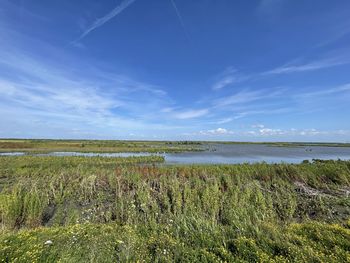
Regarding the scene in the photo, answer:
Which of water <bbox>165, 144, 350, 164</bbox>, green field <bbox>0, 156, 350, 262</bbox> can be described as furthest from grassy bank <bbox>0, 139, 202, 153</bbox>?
green field <bbox>0, 156, 350, 262</bbox>

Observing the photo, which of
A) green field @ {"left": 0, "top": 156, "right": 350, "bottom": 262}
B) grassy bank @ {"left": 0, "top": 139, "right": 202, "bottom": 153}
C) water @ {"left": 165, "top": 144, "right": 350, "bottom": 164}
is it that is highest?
grassy bank @ {"left": 0, "top": 139, "right": 202, "bottom": 153}

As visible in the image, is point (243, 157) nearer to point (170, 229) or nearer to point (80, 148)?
point (170, 229)

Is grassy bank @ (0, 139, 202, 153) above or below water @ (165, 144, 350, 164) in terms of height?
above

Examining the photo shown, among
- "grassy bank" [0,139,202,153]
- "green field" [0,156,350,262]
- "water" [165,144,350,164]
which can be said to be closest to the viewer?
"green field" [0,156,350,262]

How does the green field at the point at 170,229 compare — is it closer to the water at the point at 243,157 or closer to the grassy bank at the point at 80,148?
the water at the point at 243,157

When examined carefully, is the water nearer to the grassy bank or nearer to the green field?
the grassy bank

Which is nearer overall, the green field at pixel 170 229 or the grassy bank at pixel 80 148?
the green field at pixel 170 229

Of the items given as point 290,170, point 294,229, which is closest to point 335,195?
point 290,170

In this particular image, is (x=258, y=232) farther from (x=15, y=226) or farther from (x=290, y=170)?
(x=290, y=170)

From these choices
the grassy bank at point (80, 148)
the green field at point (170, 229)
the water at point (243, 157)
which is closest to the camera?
the green field at point (170, 229)

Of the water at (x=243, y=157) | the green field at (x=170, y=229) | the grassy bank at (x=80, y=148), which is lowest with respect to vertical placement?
the green field at (x=170, y=229)

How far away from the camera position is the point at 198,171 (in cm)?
1675

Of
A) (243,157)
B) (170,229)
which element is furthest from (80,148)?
(170,229)

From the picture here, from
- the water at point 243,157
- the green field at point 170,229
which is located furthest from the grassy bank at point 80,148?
the green field at point 170,229
